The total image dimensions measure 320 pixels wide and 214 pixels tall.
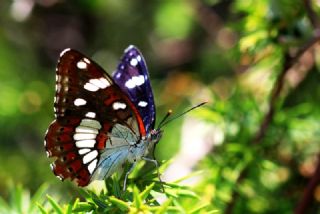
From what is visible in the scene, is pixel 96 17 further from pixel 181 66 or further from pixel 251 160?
pixel 251 160

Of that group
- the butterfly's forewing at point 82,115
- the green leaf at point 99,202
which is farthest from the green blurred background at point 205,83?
the green leaf at point 99,202

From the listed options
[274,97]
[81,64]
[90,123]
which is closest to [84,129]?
[90,123]

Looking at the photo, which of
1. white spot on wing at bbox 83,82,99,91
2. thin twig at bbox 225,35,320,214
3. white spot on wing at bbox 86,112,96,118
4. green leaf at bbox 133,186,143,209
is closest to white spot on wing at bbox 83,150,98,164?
white spot on wing at bbox 86,112,96,118

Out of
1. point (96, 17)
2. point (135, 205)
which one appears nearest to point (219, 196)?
point (135, 205)

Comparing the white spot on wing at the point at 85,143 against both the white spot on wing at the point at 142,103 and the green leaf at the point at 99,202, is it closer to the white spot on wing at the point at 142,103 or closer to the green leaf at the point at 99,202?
the white spot on wing at the point at 142,103

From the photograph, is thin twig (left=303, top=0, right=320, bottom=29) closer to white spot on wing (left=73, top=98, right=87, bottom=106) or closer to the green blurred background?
the green blurred background

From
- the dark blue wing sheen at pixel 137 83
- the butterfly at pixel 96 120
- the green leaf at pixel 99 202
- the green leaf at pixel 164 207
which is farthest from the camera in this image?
the dark blue wing sheen at pixel 137 83
